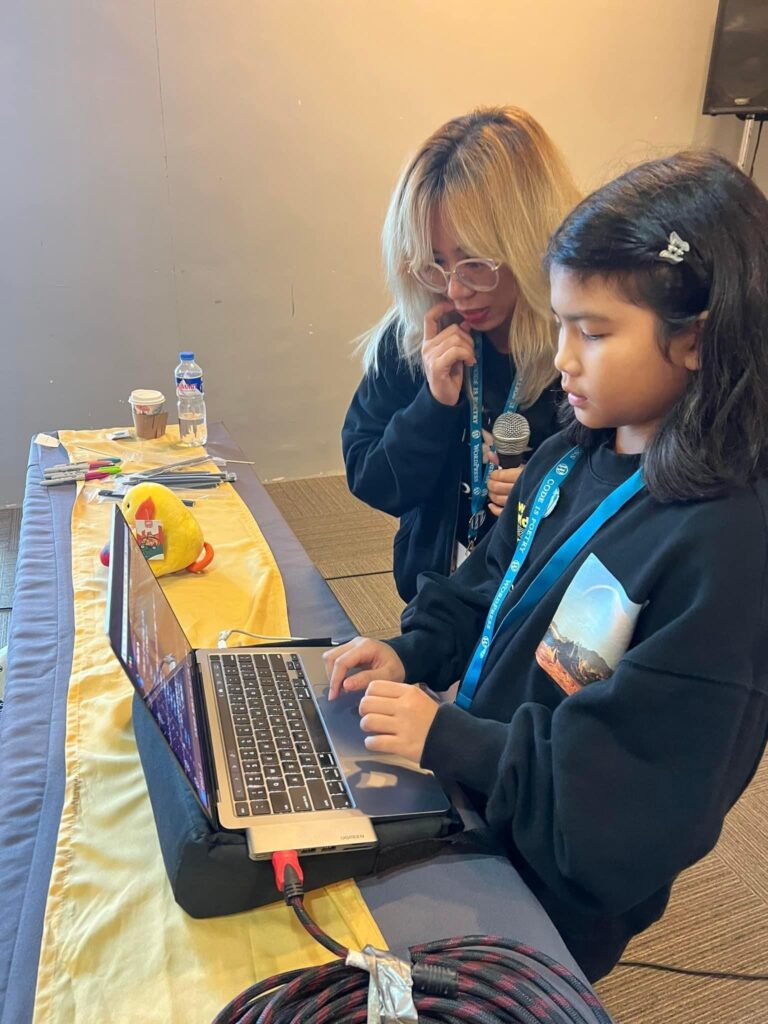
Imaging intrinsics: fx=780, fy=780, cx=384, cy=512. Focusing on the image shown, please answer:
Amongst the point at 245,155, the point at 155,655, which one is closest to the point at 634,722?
the point at 155,655

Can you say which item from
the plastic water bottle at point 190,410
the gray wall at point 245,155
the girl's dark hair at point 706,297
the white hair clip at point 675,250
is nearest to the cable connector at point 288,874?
the girl's dark hair at point 706,297

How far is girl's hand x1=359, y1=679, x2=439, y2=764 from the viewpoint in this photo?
0.75 metres

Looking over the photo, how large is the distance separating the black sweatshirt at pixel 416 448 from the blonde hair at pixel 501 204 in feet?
0.26

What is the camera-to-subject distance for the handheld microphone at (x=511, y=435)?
122cm

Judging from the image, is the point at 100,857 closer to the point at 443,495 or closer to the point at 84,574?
the point at 84,574

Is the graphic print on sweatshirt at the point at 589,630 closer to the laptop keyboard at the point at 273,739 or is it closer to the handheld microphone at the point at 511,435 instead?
the laptop keyboard at the point at 273,739

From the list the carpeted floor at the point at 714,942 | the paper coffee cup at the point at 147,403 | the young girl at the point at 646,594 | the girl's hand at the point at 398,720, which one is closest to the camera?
the young girl at the point at 646,594

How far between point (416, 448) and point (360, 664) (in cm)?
52

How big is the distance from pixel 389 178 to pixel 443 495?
1.96 m

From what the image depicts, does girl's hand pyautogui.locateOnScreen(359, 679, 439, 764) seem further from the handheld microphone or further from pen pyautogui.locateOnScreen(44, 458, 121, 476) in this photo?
pen pyautogui.locateOnScreen(44, 458, 121, 476)

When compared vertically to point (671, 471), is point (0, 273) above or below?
below

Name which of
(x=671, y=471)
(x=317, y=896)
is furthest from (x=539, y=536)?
(x=317, y=896)

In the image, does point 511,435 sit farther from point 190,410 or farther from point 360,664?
point 190,410

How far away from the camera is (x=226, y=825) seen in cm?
66
